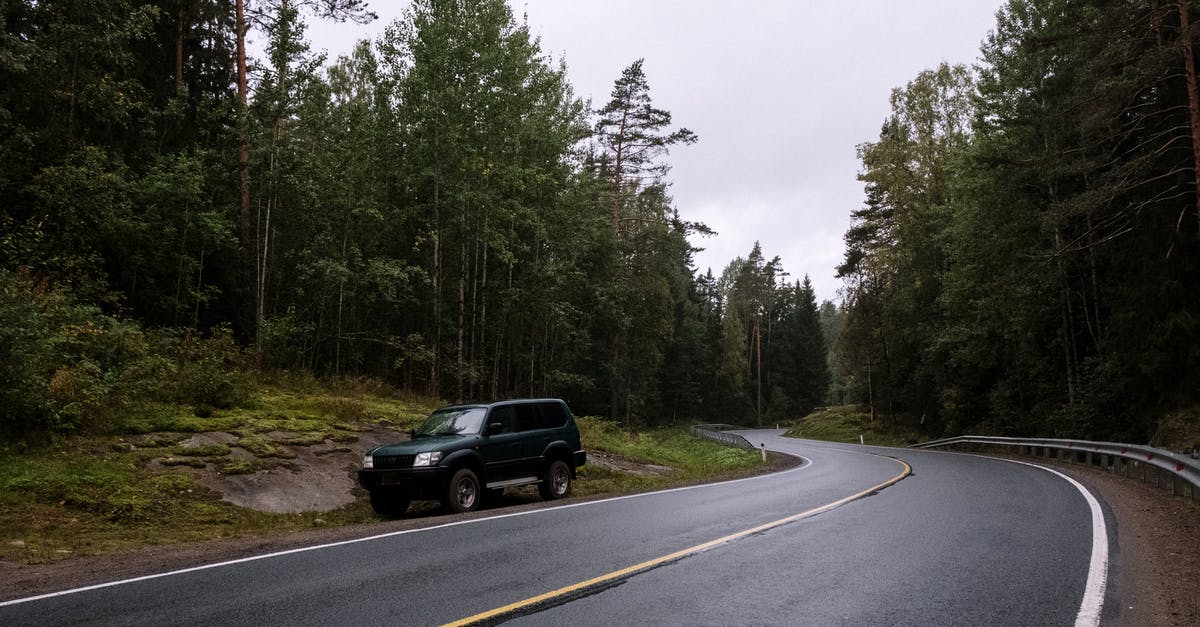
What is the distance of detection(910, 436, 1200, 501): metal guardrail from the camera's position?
1176 cm

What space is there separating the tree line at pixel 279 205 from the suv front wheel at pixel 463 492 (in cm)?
634

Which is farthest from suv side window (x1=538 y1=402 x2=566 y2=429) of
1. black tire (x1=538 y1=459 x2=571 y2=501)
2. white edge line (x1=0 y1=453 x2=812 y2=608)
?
white edge line (x1=0 y1=453 x2=812 y2=608)

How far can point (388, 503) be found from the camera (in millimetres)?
11492

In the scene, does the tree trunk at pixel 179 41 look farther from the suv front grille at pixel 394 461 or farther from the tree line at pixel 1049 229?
the tree line at pixel 1049 229

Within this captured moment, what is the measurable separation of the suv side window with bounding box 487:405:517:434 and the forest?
6.19 meters

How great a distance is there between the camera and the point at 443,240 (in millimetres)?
27859

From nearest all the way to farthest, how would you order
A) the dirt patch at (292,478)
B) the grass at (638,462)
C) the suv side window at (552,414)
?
the dirt patch at (292,478) → the suv side window at (552,414) → the grass at (638,462)

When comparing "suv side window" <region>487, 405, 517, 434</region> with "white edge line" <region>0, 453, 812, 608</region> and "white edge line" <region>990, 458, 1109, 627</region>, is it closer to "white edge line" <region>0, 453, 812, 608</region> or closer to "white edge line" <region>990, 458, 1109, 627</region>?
"white edge line" <region>0, 453, 812, 608</region>

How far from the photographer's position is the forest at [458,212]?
1623cm

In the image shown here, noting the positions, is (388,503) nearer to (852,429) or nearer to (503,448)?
(503,448)

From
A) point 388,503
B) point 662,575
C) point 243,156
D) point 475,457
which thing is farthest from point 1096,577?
point 243,156

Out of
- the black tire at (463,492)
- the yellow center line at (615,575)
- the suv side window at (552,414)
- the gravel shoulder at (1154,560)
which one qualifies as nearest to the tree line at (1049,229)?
the gravel shoulder at (1154,560)

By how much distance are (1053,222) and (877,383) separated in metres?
34.2

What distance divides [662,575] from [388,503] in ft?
22.1
